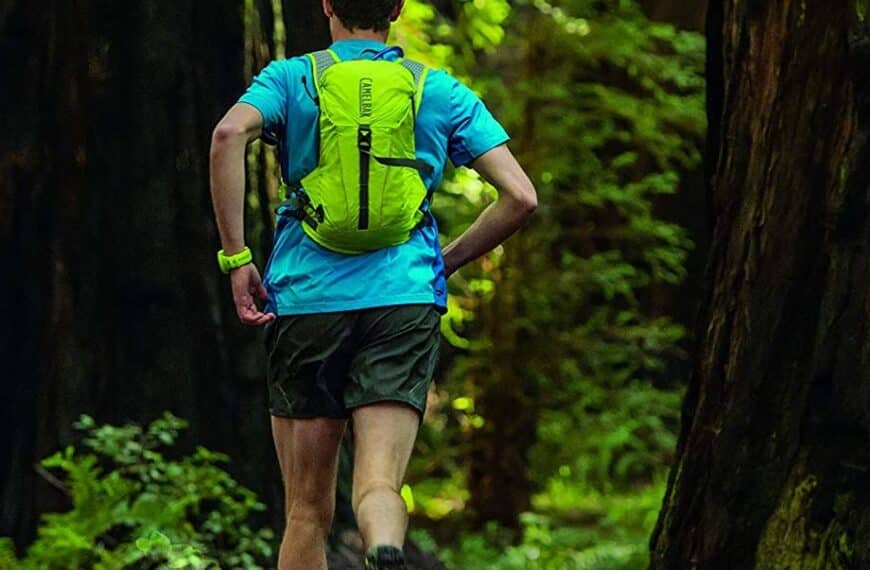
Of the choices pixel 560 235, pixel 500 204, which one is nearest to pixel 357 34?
pixel 500 204

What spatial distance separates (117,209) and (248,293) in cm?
278

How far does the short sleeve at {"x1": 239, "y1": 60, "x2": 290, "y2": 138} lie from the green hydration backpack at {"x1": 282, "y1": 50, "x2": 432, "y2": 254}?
0.10 m

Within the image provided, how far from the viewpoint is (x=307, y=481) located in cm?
529

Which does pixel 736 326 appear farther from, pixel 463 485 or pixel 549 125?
pixel 463 485

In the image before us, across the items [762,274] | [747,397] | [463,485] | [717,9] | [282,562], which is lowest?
[463,485]

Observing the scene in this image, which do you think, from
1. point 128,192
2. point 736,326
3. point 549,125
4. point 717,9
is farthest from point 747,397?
point 549,125

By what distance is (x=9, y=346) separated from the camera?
7.87 metres

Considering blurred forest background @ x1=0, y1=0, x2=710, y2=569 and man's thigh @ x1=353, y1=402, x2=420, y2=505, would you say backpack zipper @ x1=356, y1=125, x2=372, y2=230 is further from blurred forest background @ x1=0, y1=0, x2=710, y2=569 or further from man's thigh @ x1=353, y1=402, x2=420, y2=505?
blurred forest background @ x1=0, y1=0, x2=710, y2=569

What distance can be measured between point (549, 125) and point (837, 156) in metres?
6.06

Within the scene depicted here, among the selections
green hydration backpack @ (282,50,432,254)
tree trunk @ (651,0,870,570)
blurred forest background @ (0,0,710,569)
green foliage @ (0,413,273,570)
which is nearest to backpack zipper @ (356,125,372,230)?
green hydration backpack @ (282,50,432,254)

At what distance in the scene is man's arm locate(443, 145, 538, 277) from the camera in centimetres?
526

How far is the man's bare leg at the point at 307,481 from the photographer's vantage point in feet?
17.2

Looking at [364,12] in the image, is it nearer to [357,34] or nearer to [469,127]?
[357,34]

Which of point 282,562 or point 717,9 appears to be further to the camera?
point 717,9
